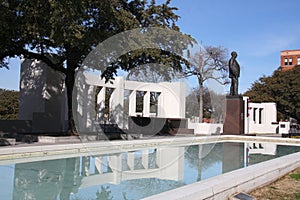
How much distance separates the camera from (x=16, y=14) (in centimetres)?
992

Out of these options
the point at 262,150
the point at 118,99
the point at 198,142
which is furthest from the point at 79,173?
the point at 118,99

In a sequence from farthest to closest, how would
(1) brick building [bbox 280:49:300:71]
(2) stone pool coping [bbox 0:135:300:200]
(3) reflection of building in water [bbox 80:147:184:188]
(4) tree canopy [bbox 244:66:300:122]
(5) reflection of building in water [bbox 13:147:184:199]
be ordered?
(1) brick building [bbox 280:49:300:71] → (4) tree canopy [bbox 244:66:300:122] → (3) reflection of building in water [bbox 80:147:184:188] → (5) reflection of building in water [bbox 13:147:184:199] → (2) stone pool coping [bbox 0:135:300:200]

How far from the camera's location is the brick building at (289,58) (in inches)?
2357

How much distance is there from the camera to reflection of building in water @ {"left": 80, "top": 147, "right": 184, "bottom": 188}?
20.2 feet

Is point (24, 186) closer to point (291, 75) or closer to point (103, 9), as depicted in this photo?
point (103, 9)

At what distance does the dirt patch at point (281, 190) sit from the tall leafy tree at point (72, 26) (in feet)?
22.8

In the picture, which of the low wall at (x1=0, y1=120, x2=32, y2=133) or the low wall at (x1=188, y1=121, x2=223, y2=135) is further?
the low wall at (x1=188, y1=121, x2=223, y2=135)

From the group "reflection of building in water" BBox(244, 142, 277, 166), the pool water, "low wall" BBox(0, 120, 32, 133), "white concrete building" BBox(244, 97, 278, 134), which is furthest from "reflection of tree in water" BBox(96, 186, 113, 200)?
"white concrete building" BBox(244, 97, 278, 134)

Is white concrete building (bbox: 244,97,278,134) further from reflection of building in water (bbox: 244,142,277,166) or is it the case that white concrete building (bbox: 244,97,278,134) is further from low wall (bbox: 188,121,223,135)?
reflection of building in water (bbox: 244,142,277,166)

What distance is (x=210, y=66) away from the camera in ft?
84.0

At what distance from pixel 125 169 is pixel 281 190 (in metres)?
3.58

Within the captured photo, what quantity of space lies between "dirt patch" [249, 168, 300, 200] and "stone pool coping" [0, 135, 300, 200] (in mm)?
117

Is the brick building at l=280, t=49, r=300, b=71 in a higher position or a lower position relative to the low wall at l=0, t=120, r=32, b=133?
higher

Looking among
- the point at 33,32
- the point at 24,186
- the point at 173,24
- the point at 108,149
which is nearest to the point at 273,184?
the point at 24,186
